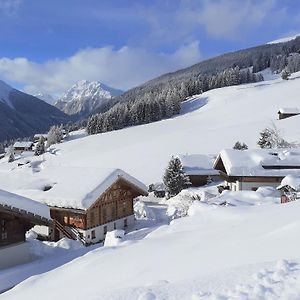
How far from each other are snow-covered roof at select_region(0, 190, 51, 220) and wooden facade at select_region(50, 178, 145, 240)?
8965mm

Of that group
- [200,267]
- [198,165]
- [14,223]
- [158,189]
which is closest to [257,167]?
[198,165]

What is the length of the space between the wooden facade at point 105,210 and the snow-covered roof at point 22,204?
897cm

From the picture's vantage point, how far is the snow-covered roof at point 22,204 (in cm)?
1667

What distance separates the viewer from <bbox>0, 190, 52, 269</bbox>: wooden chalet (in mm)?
16844

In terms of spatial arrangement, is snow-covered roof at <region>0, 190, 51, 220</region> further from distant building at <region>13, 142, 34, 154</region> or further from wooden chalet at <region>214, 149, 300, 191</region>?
distant building at <region>13, 142, 34, 154</region>

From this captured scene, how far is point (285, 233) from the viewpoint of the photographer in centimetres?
1011

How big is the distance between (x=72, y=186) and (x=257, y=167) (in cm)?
1825

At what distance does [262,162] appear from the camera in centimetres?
3969

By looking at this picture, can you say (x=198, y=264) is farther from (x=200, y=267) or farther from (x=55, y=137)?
(x=55, y=137)

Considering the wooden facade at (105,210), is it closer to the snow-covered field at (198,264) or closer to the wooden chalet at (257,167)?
the snow-covered field at (198,264)

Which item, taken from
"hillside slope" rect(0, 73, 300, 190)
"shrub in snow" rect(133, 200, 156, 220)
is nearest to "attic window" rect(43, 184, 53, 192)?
"shrub in snow" rect(133, 200, 156, 220)

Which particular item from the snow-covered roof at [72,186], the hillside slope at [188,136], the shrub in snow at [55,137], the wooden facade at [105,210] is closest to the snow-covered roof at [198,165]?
the hillside slope at [188,136]

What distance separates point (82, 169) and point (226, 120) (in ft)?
220

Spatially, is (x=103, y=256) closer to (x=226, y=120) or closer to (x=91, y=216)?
(x=91, y=216)
